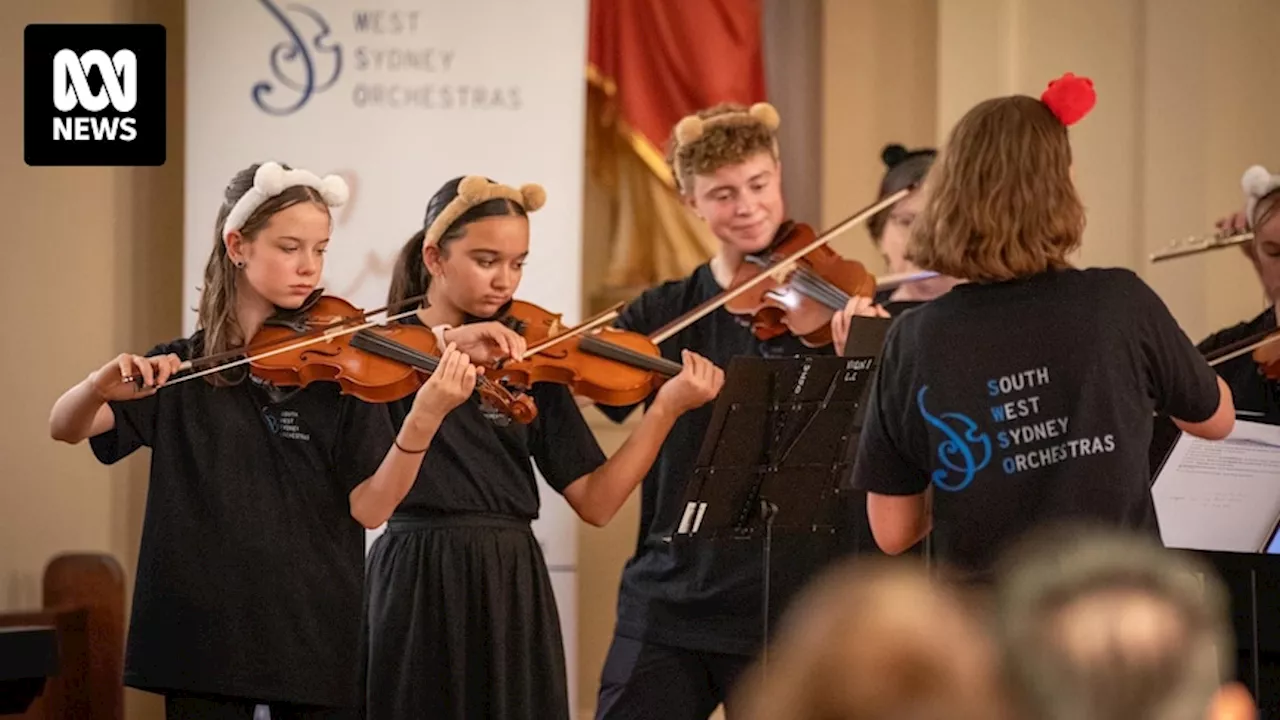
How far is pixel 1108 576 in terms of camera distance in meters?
0.93

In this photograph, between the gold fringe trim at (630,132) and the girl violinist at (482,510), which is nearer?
the girl violinist at (482,510)

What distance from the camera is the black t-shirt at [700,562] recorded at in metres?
3.15

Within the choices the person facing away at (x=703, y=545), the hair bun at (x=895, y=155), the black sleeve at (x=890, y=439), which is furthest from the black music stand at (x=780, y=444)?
the hair bun at (x=895, y=155)

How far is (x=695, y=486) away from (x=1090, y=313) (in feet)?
2.72

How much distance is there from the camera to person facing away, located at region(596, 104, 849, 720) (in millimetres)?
3154

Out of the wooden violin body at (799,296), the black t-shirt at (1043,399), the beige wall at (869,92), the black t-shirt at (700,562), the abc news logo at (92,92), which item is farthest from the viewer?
the beige wall at (869,92)

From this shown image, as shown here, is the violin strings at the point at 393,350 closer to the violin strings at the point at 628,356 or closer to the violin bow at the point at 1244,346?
the violin strings at the point at 628,356

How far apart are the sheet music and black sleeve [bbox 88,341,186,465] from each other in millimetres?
1621

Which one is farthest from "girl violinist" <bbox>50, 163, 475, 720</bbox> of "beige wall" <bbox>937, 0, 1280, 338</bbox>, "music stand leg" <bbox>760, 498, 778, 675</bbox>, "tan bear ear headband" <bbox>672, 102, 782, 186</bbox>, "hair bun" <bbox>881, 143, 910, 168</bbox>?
"beige wall" <bbox>937, 0, 1280, 338</bbox>

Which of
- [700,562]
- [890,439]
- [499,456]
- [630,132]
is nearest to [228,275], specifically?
[499,456]

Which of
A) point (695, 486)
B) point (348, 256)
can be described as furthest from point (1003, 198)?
point (348, 256)

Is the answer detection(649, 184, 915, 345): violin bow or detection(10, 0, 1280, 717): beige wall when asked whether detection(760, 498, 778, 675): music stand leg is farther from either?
detection(10, 0, 1280, 717): beige wall

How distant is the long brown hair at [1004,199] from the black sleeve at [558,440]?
918 mm

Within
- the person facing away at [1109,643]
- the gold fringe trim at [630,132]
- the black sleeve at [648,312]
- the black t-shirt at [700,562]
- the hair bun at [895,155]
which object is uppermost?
the gold fringe trim at [630,132]
